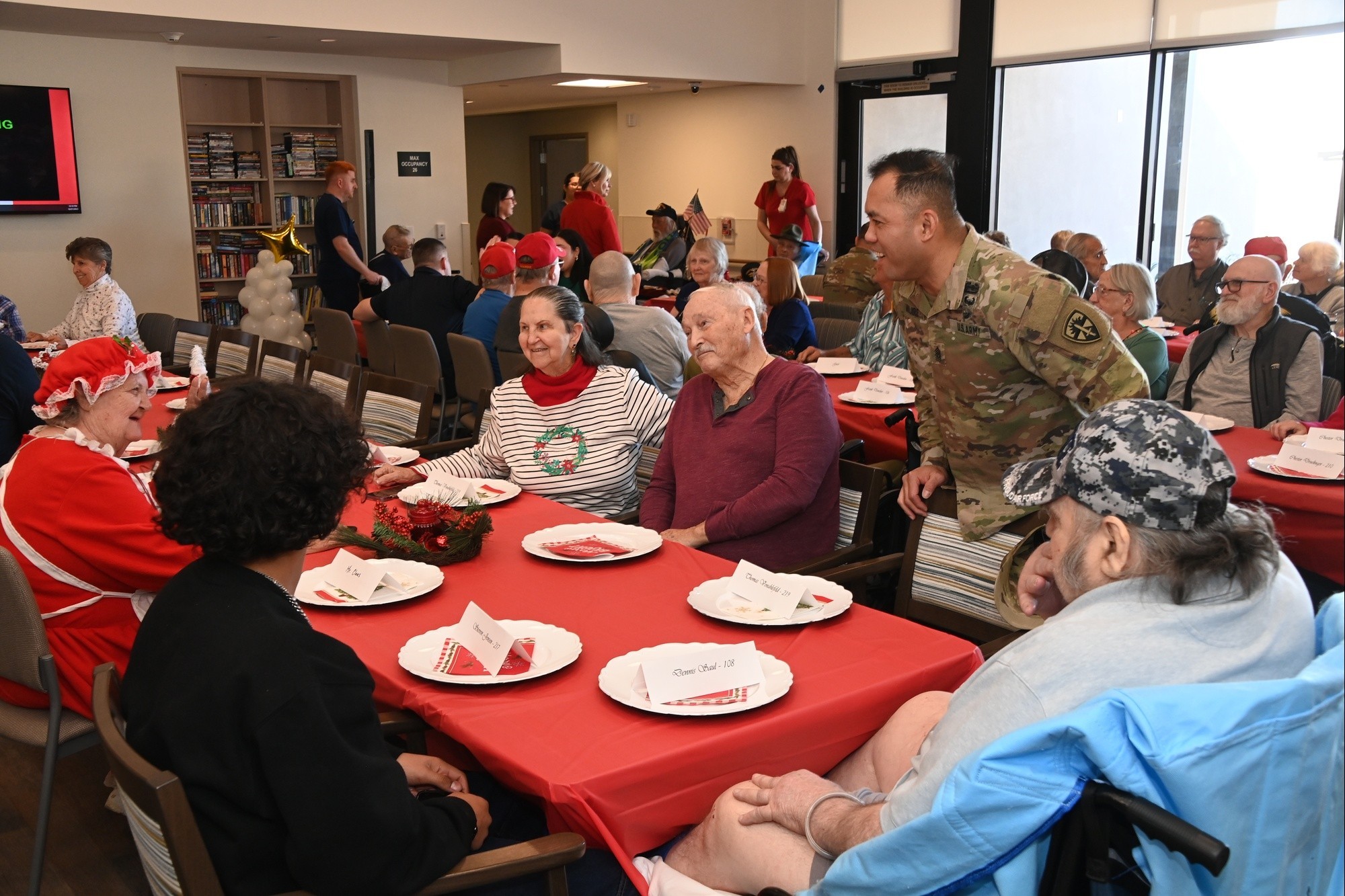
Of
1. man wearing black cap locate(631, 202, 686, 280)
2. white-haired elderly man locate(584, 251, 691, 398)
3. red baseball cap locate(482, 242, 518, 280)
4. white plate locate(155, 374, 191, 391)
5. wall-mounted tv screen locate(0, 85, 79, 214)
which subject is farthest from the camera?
man wearing black cap locate(631, 202, 686, 280)

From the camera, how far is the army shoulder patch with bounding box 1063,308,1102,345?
8.34 feet

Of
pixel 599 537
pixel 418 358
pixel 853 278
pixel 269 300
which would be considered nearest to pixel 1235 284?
pixel 599 537

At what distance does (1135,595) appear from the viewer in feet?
4.75

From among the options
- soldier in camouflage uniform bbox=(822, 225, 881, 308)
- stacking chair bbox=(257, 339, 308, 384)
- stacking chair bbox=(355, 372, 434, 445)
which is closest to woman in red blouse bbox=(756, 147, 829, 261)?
soldier in camouflage uniform bbox=(822, 225, 881, 308)

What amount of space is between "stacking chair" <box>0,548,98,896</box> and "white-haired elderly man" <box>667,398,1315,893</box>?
1.71 metres

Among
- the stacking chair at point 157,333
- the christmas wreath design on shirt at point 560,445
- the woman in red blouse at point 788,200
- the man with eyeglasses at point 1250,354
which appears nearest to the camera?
the christmas wreath design on shirt at point 560,445

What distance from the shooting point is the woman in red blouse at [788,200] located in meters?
10.8

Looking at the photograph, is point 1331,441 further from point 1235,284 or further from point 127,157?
point 127,157

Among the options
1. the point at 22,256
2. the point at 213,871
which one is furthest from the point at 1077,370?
the point at 22,256

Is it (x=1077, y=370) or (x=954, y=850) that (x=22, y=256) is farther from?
(x=954, y=850)

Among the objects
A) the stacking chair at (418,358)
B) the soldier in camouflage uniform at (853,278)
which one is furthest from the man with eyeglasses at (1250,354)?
the stacking chair at (418,358)

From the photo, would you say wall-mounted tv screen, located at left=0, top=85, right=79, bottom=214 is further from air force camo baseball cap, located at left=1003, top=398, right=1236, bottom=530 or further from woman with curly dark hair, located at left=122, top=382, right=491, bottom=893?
air force camo baseball cap, located at left=1003, top=398, right=1236, bottom=530

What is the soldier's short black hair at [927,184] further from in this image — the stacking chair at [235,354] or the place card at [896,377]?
the stacking chair at [235,354]

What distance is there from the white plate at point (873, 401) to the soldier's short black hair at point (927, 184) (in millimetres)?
1626
